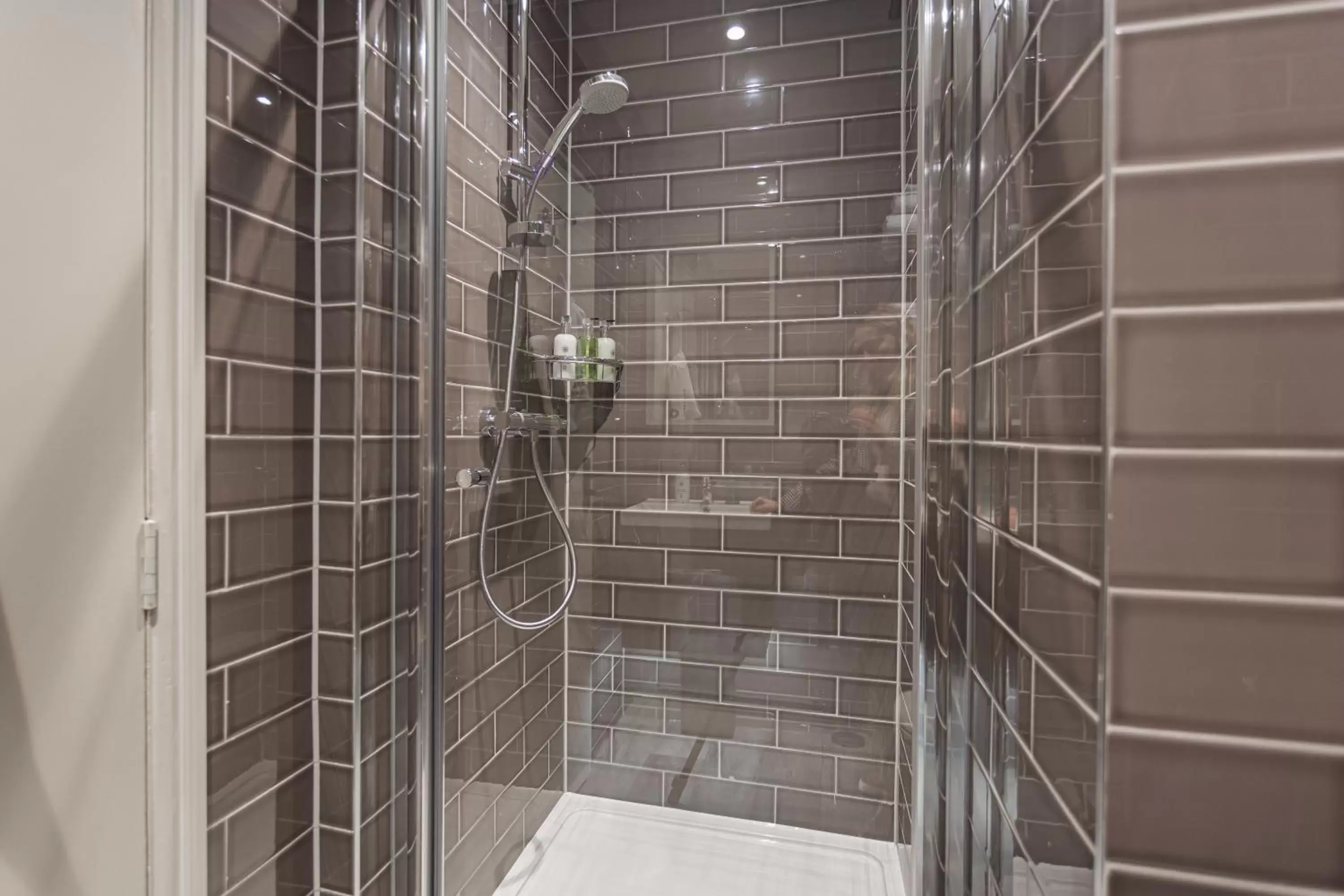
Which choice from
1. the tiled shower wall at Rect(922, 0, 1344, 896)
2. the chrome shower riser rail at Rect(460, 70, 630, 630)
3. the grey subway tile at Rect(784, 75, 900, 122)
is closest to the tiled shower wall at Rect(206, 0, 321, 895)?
the chrome shower riser rail at Rect(460, 70, 630, 630)

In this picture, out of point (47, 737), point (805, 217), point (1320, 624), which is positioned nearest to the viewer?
point (1320, 624)

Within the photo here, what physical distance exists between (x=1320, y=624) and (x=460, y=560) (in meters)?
1.17

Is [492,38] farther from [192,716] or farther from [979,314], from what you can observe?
[192,716]

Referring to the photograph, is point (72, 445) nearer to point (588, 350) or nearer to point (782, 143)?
point (588, 350)

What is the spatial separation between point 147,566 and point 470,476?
53 cm

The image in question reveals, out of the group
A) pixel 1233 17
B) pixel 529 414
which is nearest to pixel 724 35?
pixel 529 414

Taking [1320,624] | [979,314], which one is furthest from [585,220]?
[1320,624]

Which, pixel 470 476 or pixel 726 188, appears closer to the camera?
pixel 470 476

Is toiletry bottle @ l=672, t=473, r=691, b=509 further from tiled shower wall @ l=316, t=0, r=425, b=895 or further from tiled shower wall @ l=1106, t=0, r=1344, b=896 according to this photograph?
tiled shower wall @ l=1106, t=0, r=1344, b=896

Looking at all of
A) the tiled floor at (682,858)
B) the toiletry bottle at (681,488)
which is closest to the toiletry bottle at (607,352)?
the toiletry bottle at (681,488)

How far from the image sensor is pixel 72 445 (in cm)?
70

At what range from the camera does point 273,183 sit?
877 mm

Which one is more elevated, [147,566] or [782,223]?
[782,223]

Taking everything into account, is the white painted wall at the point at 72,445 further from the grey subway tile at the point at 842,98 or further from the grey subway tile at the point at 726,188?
the grey subway tile at the point at 842,98
